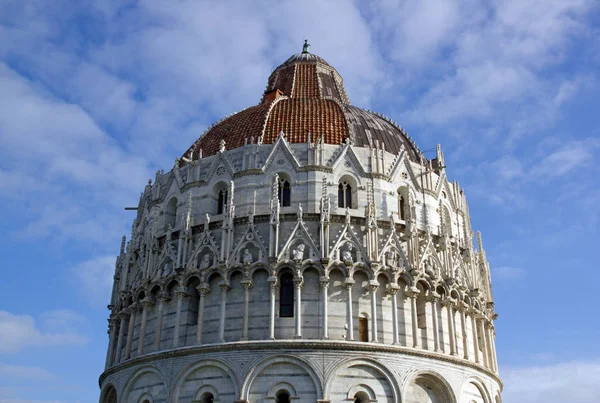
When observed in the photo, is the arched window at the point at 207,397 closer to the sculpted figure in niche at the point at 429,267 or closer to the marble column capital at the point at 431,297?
the marble column capital at the point at 431,297

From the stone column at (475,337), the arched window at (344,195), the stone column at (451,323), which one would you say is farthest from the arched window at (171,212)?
the stone column at (475,337)

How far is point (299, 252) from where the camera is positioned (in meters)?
30.8

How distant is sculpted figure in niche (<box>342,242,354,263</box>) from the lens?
30672 mm

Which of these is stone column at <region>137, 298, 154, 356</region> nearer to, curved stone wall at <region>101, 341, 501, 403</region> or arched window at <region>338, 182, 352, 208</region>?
curved stone wall at <region>101, 341, 501, 403</region>

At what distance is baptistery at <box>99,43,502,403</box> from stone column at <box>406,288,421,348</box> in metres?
0.06

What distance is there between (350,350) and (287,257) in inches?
201

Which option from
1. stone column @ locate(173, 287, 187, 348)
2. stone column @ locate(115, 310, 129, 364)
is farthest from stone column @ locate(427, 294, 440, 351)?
stone column @ locate(115, 310, 129, 364)

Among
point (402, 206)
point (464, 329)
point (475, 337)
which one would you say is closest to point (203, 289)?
point (402, 206)

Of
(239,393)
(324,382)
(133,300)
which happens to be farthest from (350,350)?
(133,300)

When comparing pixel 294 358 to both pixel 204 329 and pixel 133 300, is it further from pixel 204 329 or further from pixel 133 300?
pixel 133 300

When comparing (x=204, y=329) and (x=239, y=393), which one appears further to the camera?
(x=204, y=329)

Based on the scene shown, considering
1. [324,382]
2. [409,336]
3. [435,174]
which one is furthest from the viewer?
[435,174]

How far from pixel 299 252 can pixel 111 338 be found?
12552 millimetres

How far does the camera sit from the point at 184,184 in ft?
117
